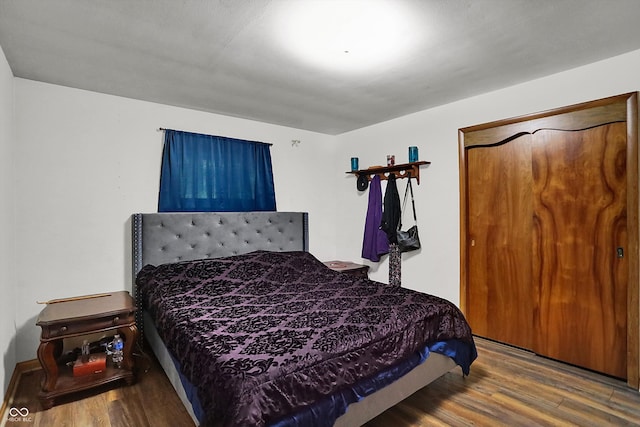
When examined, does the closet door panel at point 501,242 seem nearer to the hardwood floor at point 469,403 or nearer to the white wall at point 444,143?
the white wall at point 444,143

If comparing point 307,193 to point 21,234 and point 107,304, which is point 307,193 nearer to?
point 107,304

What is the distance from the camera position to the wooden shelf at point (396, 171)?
11.8 feet

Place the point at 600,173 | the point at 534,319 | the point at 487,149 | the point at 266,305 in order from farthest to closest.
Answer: the point at 487,149
the point at 534,319
the point at 600,173
the point at 266,305

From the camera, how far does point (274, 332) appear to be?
1764 millimetres

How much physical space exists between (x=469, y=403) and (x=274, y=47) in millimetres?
2682

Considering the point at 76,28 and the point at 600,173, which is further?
the point at 600,173

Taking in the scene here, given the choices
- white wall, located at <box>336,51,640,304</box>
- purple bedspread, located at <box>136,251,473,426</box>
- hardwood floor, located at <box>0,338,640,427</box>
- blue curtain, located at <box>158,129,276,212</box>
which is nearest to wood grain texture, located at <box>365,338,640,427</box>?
hardwood floor, located at <box>0,338,640,427</box>

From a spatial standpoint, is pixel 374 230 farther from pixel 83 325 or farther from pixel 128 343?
pixel 83 325

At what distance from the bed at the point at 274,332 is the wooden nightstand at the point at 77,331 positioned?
207 mm

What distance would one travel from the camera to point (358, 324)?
1.86 m

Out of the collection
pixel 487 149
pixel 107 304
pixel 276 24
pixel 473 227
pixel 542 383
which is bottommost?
pixel 542 383

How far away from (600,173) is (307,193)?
2.99m

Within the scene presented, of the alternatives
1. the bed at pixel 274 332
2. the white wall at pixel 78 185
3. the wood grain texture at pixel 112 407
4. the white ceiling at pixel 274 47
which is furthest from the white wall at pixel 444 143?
the wood grain texture at pixel 112 407

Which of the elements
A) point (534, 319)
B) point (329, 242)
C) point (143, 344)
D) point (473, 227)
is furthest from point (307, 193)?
point (534, 319)
